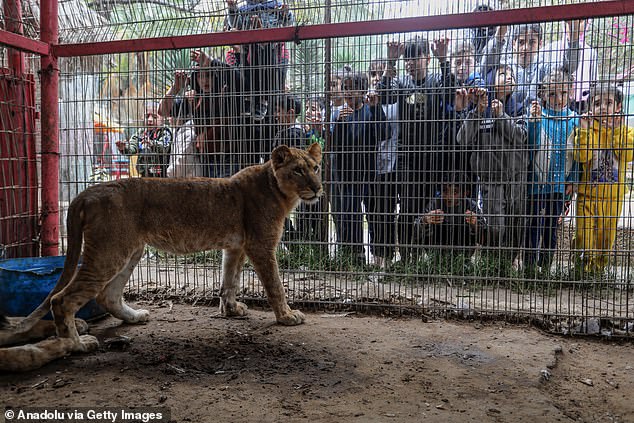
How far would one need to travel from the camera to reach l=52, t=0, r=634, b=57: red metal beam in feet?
12.8

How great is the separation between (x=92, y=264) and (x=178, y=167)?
80.8 inches

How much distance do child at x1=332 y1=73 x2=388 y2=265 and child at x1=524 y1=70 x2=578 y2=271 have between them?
1.50 metres

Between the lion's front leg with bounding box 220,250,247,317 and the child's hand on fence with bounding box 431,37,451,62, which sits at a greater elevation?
the child's hand on fence with bounding box 431,37,451,62

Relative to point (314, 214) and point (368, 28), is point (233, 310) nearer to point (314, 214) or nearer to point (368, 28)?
point (314, 214)

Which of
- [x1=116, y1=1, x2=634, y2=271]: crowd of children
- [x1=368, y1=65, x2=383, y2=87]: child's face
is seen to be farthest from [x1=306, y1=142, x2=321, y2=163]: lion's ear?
[x1=368, y1=65, x2=383, y2=87]: child's face

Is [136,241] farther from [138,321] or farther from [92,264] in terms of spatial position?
[138,321]

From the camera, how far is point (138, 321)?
15.5 feet

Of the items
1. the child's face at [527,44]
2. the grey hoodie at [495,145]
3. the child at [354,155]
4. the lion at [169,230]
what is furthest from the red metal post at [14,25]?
the child's face at [527,44]

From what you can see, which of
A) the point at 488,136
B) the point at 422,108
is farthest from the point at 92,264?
the point at 488,136

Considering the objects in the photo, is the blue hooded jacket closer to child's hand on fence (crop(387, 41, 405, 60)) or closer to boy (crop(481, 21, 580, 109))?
boy (crop(481, 21, 580, 109))

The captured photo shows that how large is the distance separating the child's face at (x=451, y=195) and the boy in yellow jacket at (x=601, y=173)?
45.8 inches

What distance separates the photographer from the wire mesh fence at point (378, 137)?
17.5ft

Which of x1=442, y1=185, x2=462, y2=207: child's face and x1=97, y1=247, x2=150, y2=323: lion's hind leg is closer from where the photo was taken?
x1=97, y1=247, x2=150, y2=323: lion's hind leg

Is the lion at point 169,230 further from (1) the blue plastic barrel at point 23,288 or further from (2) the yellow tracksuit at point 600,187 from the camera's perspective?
(2) the yellow tracksuit at point 600,187
